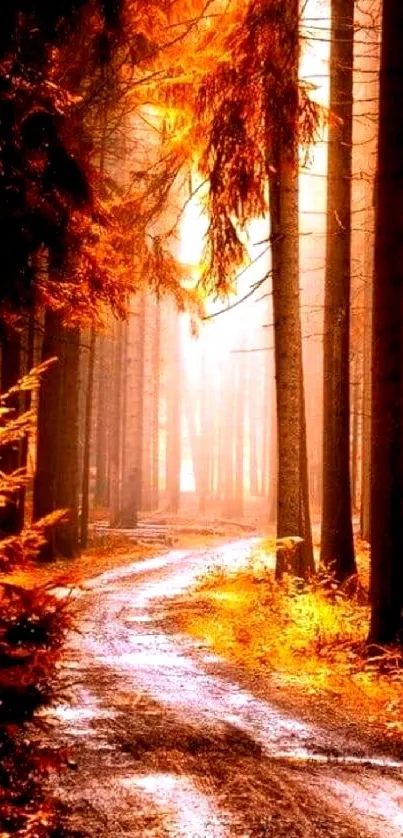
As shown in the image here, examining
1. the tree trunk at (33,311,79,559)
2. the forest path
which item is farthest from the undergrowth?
the tree trunk at (33,311,79,559)

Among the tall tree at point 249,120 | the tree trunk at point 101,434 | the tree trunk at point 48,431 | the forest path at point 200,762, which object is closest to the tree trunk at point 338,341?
the tall tree at point 249,120

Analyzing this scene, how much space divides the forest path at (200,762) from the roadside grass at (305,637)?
0.65 metres

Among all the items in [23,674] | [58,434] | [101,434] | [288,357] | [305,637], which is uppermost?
[288,357]

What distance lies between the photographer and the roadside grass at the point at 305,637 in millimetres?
7203

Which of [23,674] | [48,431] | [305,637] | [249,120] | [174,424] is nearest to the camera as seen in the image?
[23,674]

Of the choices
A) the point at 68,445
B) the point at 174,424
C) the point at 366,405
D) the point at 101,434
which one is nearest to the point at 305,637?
the point at 68,445

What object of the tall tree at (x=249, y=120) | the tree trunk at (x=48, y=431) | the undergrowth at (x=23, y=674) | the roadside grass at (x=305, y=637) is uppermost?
the tall tree at (x=249, y=120)

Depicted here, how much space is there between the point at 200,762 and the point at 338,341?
8.30 m

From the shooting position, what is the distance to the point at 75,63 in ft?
24.5

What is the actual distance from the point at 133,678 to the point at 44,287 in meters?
3.87

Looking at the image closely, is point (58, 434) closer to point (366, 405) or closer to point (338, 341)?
point (338, 341)

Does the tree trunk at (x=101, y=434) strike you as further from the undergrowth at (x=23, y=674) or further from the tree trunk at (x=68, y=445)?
the undergrowth at (x=23, y=674)

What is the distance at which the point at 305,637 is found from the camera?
9227 millimetres

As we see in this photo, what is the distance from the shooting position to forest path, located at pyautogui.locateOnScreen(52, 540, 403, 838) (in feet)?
14.0
